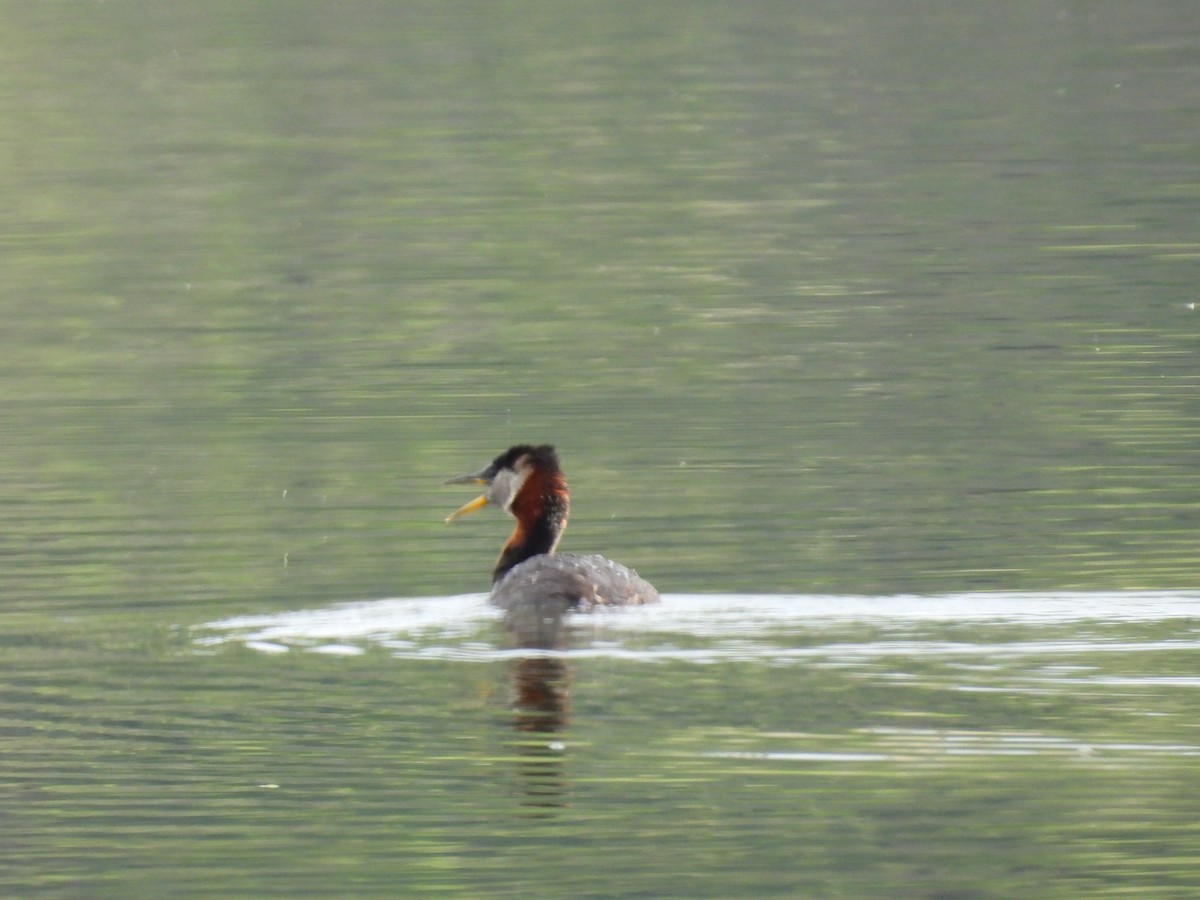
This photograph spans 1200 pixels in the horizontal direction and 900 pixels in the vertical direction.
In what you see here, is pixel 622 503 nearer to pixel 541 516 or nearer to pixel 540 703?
pixel 541 516

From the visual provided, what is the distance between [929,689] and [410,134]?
2648 centimetres

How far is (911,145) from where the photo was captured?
3291cm

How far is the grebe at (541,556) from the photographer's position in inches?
468

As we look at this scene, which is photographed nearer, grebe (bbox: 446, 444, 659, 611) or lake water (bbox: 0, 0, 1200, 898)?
lake water (bbox: 0, 0, 1200, 898)

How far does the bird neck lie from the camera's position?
13.1m

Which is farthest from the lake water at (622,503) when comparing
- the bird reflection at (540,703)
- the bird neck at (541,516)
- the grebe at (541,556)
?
the bird neck at (541,516)

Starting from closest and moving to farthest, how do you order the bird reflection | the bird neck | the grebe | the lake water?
the lake water, the bird reflection, the grebe, the bird neck

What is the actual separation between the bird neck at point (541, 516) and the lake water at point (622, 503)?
0.37 meters

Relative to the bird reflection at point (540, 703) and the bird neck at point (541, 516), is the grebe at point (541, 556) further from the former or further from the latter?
the bird reflection at point (540, 703)

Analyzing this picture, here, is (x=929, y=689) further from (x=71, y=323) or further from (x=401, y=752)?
(x=71, y=323)

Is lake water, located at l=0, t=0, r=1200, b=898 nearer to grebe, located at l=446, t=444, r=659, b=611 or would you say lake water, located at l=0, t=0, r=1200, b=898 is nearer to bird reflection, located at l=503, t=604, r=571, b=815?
bird reflection, located at l=503, t=604, r=571, b=815

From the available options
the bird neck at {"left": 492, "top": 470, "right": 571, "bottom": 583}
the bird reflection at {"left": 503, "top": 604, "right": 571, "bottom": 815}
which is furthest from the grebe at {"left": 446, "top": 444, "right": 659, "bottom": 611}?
the bird reflection at {"left": 503, "top": 604, "right": 571, "bottom": 815}

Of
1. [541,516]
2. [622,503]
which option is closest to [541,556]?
[541,516]

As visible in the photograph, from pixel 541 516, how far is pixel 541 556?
0.75 m
